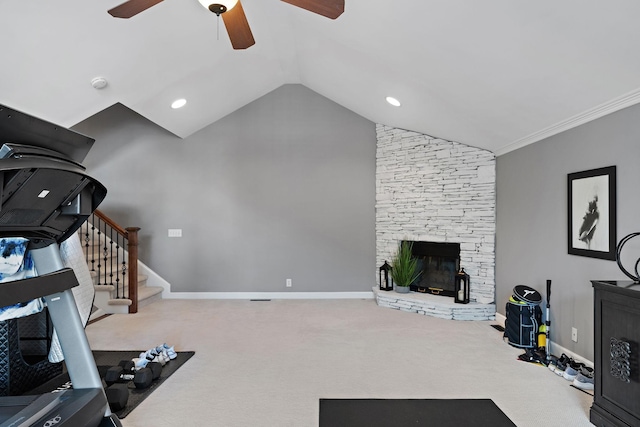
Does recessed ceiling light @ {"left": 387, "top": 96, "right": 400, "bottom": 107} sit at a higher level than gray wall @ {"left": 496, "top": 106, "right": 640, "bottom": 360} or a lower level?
higher

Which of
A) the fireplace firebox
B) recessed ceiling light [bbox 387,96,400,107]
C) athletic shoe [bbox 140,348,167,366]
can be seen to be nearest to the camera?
athletic shoe [bbox 140,348,167,366]

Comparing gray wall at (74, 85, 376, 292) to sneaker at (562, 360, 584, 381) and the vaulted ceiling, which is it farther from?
sneaker at (562, 360, 584, 381)

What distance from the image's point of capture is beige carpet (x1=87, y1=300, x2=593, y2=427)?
2621mm

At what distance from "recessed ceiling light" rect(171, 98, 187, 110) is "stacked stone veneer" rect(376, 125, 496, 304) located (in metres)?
2.82

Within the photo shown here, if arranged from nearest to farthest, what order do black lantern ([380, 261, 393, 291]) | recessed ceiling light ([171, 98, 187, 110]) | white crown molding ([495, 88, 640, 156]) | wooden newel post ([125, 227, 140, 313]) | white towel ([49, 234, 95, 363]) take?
white towel ([49, 234, 95, 363]) < white crown molding ([495, 88, 640, 156]) < recessed ceiling light ([171, 98, 187, 110]) < wooden newel post ([125, 227, 140, 313]) < black lantern ([380, 261, 393, 291])

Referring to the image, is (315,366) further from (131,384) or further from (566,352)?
(566,352)

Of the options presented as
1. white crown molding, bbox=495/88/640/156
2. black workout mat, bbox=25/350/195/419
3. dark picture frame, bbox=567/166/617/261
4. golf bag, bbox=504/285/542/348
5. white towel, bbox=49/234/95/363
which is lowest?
black workout mat, bbox=25/350/195/419

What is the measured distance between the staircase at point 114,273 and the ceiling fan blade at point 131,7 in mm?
3194

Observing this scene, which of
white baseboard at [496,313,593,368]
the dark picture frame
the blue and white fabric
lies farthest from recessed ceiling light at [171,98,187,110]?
white baseboard at [496,313,593,368]

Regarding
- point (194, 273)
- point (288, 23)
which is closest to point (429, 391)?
point (288, 23)

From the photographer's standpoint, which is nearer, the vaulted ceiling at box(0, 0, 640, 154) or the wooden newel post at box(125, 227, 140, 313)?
the vaulted ceiling at box(0, 0, 640, 154)

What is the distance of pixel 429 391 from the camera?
2910 mm

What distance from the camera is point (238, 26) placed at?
291cm

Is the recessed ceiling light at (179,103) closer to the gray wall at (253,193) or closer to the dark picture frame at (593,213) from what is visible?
the gray wall at (253,193)
